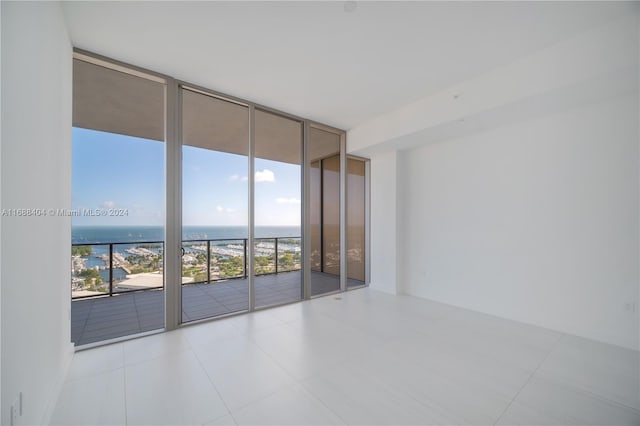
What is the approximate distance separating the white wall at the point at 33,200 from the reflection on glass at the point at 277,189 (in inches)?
86.5

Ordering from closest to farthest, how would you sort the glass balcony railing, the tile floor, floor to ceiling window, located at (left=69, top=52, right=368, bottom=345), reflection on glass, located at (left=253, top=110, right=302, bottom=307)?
the tile floor < floor to ceiling window, located at (left=69, top=52, right=368, bottom=345) < the glass balcony railing < reflection on glass, located at (left=253, top=110, right=302, bottom=307)

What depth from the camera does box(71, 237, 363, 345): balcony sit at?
357cm

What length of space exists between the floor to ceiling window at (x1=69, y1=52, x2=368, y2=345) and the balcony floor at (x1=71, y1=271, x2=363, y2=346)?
2cm

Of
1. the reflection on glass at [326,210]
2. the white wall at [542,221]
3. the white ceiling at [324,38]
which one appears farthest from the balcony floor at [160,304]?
the white ceiling at [324,38]

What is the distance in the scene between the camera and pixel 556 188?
340 cm

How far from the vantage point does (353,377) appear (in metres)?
2.34

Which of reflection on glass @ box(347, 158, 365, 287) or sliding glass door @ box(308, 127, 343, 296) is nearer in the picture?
sliding glass door @ box(308, 127, 343, 296)

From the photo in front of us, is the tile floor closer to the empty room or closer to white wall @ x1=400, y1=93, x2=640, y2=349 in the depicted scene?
the empty room

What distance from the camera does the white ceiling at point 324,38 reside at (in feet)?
7.62

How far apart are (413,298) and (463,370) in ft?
7.94

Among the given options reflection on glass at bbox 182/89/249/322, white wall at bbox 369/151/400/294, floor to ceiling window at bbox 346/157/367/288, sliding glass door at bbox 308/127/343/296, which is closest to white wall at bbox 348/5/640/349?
white wall at bbox 369/151/400/294

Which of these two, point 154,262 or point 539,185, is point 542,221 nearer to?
point 539,185

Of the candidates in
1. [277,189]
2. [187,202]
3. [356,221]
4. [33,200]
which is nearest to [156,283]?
[187,202]

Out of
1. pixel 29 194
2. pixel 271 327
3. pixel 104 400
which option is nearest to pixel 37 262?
pixel 29 194
